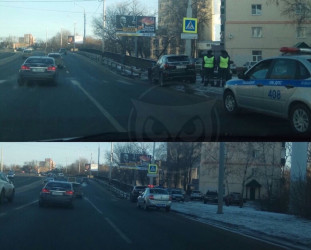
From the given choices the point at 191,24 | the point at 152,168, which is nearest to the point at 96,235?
the point at 191,24

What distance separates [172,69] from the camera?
15.1 m

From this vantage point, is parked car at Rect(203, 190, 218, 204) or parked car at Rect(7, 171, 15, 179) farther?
parked car at Rect(203, 190, 218, 204)

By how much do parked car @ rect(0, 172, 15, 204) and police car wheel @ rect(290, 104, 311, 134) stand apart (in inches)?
340

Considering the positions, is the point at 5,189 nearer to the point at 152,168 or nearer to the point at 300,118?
the point at 300,118

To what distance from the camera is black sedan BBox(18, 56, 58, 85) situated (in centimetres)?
1485

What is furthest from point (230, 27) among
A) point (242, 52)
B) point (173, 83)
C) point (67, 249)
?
point (67, 249)

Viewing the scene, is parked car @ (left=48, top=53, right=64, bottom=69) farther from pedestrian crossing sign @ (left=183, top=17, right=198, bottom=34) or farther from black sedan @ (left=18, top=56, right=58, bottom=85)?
pedestrian crossing sign @ (left=183, top=17, right=198, bottom=34)

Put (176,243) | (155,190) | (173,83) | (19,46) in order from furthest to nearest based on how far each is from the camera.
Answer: (155,190)
(173,83)
(19,46)
(176,243)

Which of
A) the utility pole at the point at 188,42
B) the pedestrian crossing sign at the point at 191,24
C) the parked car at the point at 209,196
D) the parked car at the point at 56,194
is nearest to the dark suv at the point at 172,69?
the utility pole at the point at 188,42

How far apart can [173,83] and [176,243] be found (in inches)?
265

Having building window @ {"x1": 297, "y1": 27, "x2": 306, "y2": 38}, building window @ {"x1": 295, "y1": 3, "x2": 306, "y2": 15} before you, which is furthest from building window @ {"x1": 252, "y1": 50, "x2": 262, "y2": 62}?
building window @ {"x1": 295, "y1": 3, "x2": 306, "y2": 15}

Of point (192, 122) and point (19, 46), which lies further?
point (19, 46)

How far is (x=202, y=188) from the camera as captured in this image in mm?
33906

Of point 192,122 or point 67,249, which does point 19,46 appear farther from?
Result: point 67,249
